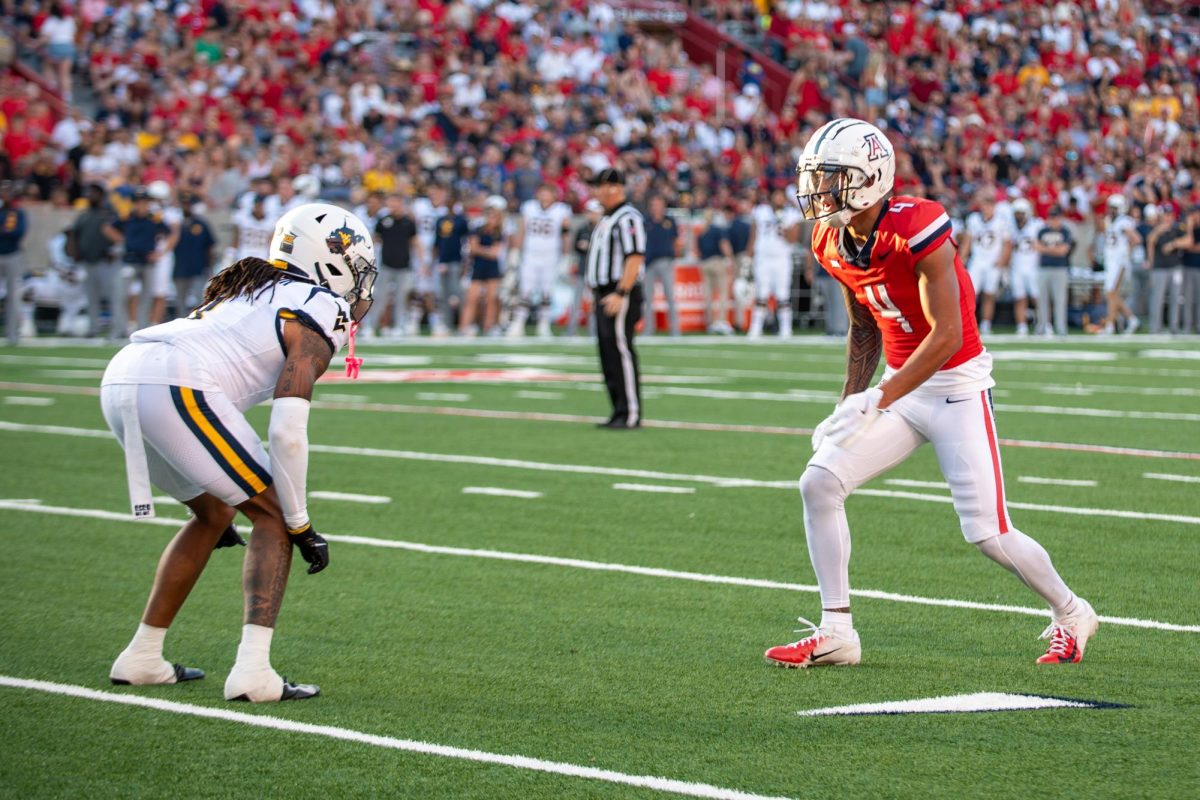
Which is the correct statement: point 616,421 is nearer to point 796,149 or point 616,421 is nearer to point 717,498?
point 717,498

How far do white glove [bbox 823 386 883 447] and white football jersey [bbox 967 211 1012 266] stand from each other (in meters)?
20.8

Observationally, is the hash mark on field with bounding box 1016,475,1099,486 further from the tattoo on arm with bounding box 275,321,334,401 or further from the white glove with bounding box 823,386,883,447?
the tattoo on arm with bounding box 275,321,334,401

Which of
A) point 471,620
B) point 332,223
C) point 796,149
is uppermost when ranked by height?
point 796,149

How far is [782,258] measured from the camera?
978 inches

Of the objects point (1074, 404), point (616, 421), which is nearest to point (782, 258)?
point (1074, 404)

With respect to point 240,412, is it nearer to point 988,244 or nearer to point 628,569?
point 628,569

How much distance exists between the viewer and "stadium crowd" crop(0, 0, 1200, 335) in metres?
23.9

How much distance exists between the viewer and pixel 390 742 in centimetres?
453

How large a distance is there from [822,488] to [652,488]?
4051 mm

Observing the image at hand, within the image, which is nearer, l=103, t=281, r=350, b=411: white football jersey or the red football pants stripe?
l=103, t=281, r=350, b=411: white football jersey

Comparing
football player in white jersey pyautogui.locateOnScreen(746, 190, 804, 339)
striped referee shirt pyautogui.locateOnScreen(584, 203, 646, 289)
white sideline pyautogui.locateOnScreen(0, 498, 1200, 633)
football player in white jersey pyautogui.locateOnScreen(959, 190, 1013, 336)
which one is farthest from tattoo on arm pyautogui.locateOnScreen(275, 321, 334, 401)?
football player in white jersey pyautogui.locateOnScreen(959, 190, 1013, 336)

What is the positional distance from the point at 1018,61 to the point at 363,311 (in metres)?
33.2

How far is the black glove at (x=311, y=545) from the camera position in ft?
16.0

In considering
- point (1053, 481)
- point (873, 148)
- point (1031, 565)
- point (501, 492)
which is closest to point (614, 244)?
point (501, 492)
